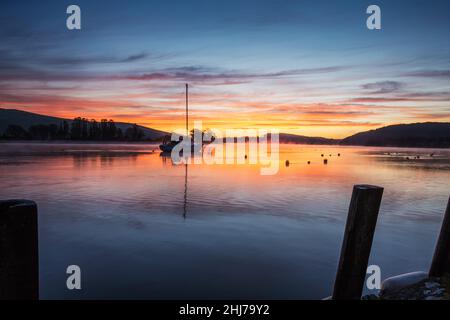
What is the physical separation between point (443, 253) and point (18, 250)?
17.9 ft

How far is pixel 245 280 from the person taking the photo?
6387 mm

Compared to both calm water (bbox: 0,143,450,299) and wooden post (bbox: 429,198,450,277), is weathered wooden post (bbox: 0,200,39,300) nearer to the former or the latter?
calm water (bbox: 0,143,450,299)

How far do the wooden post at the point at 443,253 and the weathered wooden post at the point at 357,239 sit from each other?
1326 mm

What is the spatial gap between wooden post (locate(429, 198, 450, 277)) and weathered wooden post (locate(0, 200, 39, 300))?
17.2ft

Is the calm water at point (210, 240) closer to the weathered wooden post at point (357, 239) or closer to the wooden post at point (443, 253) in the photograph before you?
the weathered wooden post at point (357, 239)

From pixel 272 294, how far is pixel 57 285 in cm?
373

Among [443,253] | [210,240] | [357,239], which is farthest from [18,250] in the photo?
[210,240]

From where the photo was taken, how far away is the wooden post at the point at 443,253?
5.04m

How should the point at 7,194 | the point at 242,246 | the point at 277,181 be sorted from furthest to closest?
1. the point at 277,181
2. the point at 7,194
3. the point at 242,246

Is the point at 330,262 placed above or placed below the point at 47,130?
below

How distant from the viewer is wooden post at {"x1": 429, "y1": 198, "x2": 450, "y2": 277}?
198 inches

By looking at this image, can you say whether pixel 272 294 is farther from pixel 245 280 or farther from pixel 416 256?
pixel 416 256
